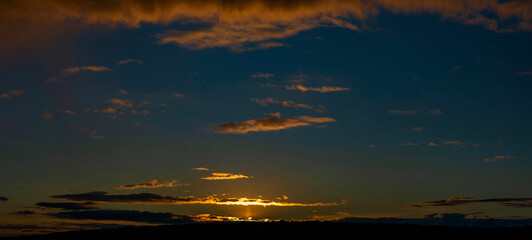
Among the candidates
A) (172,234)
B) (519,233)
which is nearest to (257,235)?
(172,234)

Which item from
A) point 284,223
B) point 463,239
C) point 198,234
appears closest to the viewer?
point 463,239

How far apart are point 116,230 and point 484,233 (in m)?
43.8

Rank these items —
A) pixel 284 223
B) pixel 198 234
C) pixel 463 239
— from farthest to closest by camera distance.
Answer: pixel 284 223 < pixel 198 234 < pixel 463 239

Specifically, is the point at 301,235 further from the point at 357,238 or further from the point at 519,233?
the point at 519,233

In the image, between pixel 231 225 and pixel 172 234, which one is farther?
pixel 231 225

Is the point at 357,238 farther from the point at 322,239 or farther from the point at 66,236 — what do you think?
the point at 66,236

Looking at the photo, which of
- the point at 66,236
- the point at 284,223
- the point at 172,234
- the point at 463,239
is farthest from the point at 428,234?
the point at 66,236

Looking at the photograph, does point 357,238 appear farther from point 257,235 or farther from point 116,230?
point 116,230

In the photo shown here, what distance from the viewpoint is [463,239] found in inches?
2303

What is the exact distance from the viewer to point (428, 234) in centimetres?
6069

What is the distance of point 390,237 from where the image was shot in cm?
5906

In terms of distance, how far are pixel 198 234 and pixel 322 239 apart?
48.2 ft

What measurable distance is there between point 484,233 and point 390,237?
11.5m

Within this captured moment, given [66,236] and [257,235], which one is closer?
[257,235]
